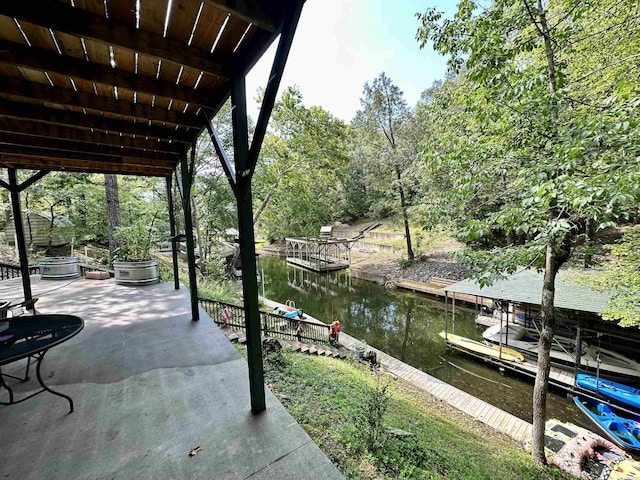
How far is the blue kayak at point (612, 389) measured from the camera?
17.2ft

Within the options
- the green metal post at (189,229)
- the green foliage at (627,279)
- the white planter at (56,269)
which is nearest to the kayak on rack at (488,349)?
the green foliage at (627,279)

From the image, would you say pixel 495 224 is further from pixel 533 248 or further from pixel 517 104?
pixel 517 104

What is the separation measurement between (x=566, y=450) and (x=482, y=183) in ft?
15.1

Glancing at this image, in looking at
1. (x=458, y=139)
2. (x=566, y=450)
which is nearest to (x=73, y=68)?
(x=458, y=139)

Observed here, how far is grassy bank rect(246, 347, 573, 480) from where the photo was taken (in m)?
2.52

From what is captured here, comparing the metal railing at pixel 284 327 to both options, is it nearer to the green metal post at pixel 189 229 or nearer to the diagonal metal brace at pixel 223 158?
the green metal post at pixel 189 229

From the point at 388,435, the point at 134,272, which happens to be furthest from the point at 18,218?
the point at 388,435

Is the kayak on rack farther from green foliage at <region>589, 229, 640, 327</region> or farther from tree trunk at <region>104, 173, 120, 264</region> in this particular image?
tree trunk at <region>104, 173, 120, 264</region>

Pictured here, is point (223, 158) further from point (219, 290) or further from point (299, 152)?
point (299, 152)

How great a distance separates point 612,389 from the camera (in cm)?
548

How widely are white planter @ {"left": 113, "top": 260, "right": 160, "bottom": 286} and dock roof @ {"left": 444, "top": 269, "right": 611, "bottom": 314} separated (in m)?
7.28

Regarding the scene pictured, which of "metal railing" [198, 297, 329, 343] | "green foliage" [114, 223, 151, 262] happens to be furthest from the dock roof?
"green foliage" [114, 223, 151, 262]

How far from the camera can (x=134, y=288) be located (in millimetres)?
5621

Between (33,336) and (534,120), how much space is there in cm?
546
